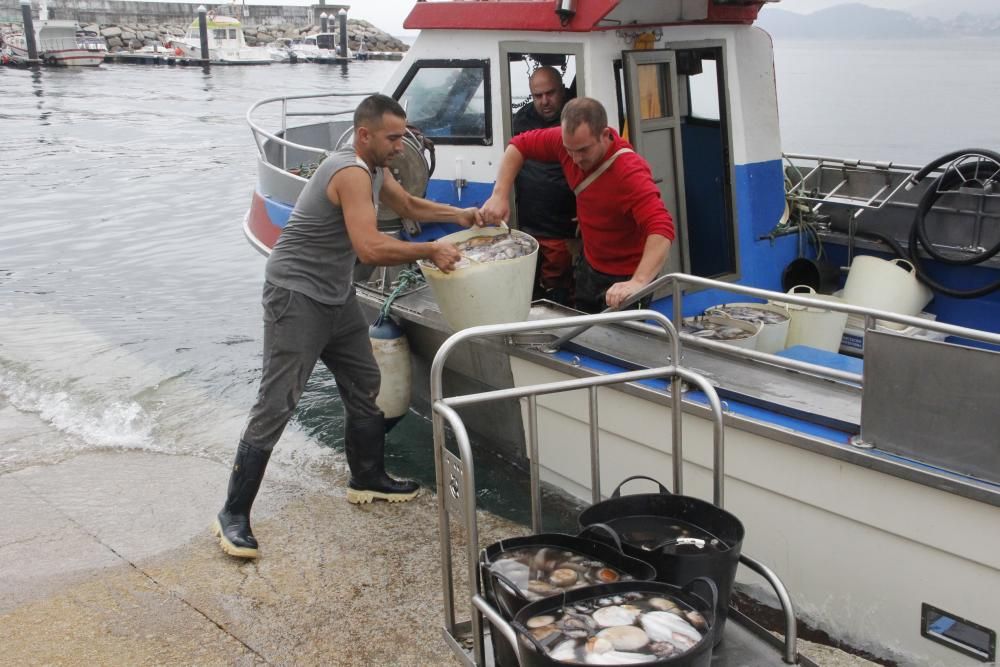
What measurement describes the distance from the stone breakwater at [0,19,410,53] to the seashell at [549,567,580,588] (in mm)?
64547

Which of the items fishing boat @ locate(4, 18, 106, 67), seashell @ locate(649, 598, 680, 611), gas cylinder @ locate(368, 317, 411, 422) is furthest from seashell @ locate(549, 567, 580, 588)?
fishing boat @ locate(4, 18, 106, 67)

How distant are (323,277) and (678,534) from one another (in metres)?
2.08

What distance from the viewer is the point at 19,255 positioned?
1238 cm

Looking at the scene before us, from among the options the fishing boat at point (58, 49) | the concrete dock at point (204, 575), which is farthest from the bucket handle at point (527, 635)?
the fishing boat at point (58, 49)

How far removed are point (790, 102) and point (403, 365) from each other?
118ft

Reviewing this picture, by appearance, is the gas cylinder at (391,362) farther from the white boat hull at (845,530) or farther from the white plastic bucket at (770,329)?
the white plastic bucket at (770,329)

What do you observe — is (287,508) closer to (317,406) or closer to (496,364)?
(496,364)

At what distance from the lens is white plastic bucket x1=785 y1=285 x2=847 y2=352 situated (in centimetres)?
505

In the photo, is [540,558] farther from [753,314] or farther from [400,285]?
[400,285]

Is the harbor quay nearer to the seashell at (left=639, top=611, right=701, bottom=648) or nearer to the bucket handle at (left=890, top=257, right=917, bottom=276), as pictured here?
the bucket handle at (left=890, top=257, right=917, bottom=276)

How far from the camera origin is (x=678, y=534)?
2.90 metres

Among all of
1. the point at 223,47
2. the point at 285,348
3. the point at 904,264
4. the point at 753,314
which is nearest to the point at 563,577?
the point at 285,348

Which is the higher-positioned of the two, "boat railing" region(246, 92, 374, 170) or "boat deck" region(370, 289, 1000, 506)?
"boat railing" region(246, 92, 374, 170)

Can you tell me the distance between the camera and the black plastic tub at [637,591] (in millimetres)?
2260
